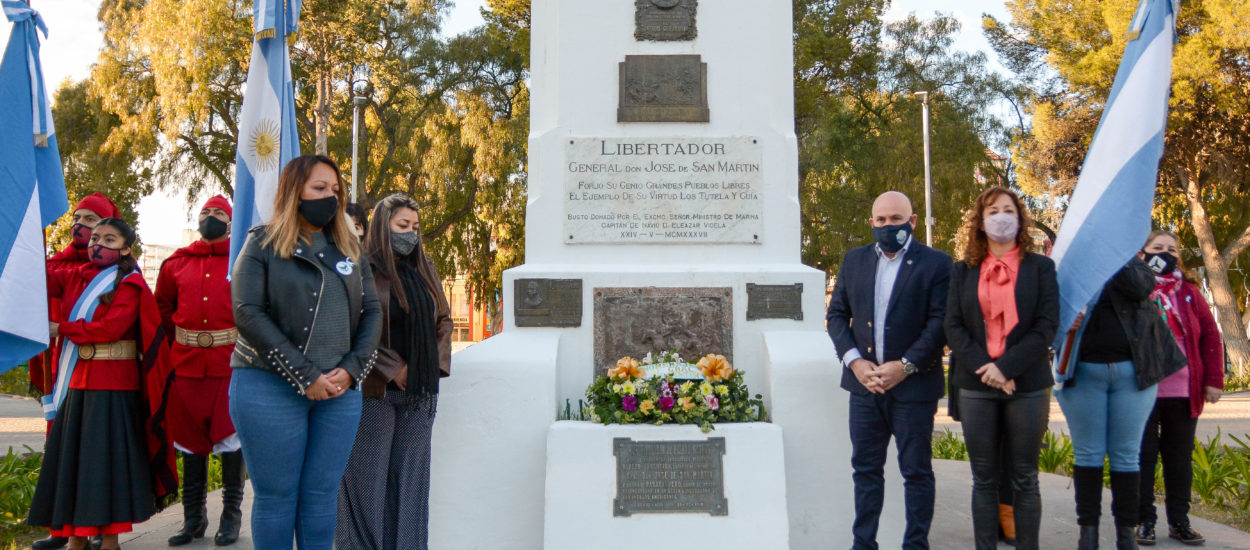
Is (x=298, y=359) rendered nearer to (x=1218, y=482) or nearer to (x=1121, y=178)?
(x=1121, y=178)

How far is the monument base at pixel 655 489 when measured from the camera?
4.56m

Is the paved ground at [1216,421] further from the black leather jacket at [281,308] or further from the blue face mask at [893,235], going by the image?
the black leather jacket at [281,308]

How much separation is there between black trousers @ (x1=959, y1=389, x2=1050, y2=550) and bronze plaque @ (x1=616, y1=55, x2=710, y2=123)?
97.0 inches

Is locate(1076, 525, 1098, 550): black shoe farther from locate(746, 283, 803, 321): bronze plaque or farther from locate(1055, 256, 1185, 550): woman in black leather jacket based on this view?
locate(746, 283, 803, 321): bronze plaque

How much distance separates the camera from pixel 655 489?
4629 millimetres

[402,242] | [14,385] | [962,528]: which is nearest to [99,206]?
[402,242]

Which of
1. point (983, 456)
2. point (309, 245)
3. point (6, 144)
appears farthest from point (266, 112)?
point (983, 456)

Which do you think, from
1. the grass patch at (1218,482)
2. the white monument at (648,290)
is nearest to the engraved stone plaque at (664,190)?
the white monument at (648,290)

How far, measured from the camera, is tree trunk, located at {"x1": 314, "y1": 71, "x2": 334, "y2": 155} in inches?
857

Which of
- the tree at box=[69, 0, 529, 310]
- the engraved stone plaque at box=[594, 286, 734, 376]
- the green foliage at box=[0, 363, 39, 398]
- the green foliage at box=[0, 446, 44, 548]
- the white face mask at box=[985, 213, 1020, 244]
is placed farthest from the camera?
the tree at box=[69, 0, 529, 310]

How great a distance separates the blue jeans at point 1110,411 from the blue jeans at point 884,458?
830 mm

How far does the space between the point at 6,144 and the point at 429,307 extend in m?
2.37

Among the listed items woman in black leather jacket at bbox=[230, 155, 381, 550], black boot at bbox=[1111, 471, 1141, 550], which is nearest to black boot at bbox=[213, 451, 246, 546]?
woman in black leather jacket at bbox=[230, 155, 381, 550]

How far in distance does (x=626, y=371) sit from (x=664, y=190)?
124cm
